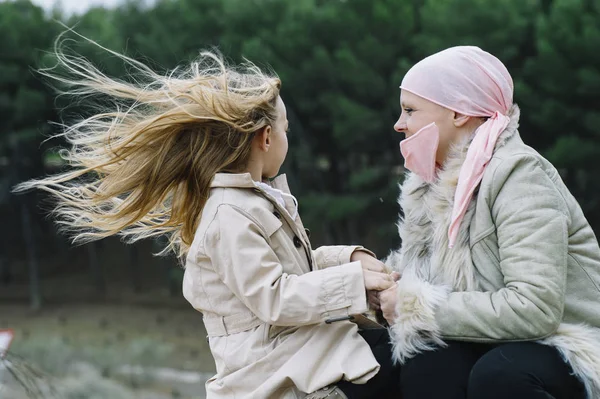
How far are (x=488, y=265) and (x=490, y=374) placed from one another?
29 cm

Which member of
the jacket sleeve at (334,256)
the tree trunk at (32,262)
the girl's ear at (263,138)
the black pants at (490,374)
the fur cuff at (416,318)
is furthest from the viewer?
the tree trunk at (32,262)

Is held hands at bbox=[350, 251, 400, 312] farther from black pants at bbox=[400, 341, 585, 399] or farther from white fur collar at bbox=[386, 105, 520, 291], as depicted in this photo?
black pants at bbox=[400, 341, 585, 399]

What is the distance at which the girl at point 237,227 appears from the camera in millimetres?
2439

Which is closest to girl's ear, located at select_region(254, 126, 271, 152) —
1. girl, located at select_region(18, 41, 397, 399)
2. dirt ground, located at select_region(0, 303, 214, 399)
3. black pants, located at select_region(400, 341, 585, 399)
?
girl, located at select_region(18, 41, 397, 399)

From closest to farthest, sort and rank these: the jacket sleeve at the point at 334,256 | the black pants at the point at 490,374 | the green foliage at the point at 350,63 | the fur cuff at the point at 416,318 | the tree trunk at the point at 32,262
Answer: the black pants at the point at 490,374, the fur cuff at the point at 416,318, the jacket sleeve at the point at 334,256, the green foliage at the point at 350,63, the tree trunk at the point at 32,262

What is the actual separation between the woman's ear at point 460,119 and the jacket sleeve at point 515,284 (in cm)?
23

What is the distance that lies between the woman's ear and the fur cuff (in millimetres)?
447

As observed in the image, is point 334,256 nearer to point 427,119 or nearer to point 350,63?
point 427,119

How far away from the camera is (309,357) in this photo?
2.46 metres

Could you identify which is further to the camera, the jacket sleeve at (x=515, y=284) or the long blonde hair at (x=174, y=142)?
the long blonde hair at (x=174, y=142)

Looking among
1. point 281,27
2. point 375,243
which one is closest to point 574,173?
point 375,243

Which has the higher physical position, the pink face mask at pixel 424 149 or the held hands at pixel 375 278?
the pink face mask at pixel 424 149

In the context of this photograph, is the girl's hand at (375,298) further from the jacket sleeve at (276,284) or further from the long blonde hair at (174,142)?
the long blonde hair at (174,142)

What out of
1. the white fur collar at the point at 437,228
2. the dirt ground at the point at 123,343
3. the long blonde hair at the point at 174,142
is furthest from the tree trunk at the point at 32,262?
the white fur collar at the point at 437,228
